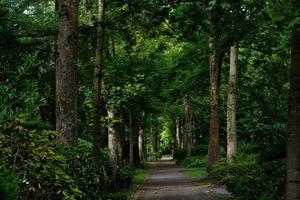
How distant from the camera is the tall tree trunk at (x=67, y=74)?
44.8 ft

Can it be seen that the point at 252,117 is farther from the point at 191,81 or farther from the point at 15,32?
the point at 15,32

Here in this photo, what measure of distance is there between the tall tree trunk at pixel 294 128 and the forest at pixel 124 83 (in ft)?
0.06

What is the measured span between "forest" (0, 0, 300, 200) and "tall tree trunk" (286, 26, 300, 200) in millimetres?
19

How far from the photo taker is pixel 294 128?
11133mm

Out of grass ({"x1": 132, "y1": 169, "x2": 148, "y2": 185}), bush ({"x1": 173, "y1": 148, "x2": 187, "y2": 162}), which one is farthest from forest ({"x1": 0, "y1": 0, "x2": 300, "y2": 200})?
bush ({"x1": 173, "y1": 148, "x2": 187, "y2": 162})

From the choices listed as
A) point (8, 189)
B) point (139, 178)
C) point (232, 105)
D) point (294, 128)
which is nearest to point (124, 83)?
point (232, 105)

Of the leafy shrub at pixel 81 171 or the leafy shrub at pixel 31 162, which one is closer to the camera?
the leafy shrub at pixel 31 162

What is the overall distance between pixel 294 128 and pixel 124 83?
1444 cm

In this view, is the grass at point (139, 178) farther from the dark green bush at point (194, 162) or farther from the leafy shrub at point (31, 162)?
the leafy shrub at point (31, 162)

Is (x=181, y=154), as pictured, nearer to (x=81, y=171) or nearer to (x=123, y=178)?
(x=123, y=178)

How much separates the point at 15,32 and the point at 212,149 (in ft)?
40.3

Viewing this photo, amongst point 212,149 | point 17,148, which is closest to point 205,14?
point 17,148

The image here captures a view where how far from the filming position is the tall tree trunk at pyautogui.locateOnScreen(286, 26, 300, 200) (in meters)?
11.1

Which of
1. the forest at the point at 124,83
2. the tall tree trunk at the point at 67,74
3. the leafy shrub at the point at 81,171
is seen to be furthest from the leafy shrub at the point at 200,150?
the leafy shrub at the point at 81,171
